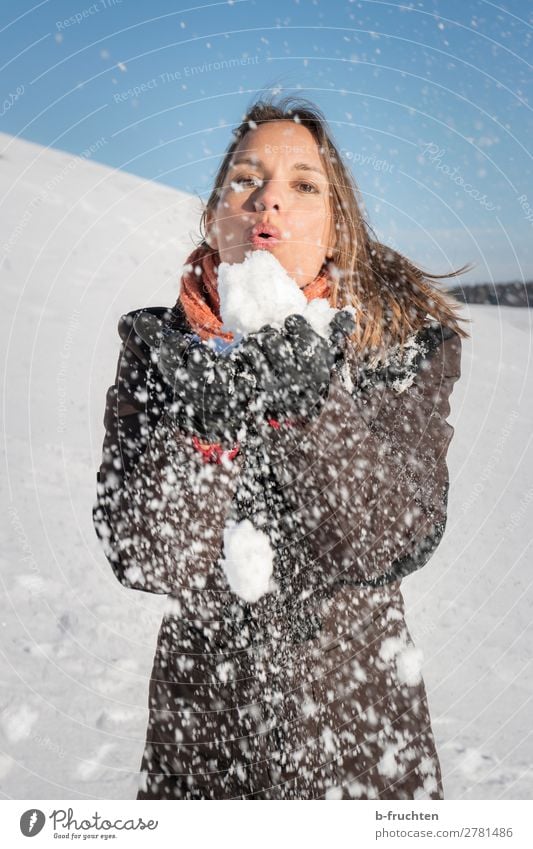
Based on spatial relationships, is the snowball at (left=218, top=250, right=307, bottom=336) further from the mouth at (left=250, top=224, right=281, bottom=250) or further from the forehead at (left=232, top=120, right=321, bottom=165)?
the forehead at (left=232, top=120, right=321, bottom=165)

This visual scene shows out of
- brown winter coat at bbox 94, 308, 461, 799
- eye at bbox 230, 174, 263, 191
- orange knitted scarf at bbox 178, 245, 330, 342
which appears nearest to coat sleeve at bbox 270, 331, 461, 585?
brown winter coat at bbox 94, 308, 461, 799

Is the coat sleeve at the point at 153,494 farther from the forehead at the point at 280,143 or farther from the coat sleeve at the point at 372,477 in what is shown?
the forehead at the point at 280,143

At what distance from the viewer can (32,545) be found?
1.74m

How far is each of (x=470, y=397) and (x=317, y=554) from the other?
2328 millimetres

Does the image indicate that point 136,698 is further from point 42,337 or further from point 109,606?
point 42,337

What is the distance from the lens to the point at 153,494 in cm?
67

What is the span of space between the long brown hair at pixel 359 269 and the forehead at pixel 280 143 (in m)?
0.01

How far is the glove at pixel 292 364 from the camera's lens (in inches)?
24.6

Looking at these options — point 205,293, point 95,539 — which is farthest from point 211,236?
point 95,539

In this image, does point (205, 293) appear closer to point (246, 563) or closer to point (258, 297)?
point (258, 297)

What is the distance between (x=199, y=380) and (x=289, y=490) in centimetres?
15

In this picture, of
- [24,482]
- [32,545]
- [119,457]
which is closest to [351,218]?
[119,457]

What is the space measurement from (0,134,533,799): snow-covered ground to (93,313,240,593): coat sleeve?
507 millimetres

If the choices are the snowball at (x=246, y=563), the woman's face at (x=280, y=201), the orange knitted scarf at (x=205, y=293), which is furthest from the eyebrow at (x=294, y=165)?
the snowball at (x=246, y=563)
